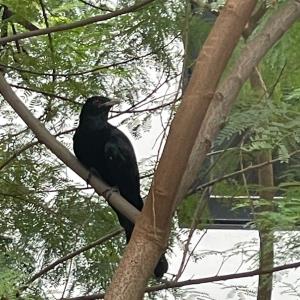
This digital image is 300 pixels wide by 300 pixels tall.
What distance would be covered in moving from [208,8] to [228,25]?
0.39m

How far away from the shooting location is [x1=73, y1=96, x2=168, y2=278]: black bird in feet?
4.19

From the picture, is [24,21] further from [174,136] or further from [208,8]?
[174,136]

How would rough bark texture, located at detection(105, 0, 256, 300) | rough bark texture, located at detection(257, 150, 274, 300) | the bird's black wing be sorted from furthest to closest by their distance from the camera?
the bird's black wing
rough bark texture, located at detection(257, 150, 274, 300)
rough bark texture, located at detection(105, 0, 256, 300)

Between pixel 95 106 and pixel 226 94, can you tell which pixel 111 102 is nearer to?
pixel 95 106

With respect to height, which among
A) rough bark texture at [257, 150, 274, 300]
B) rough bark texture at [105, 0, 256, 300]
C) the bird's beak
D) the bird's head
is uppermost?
the bird's beak

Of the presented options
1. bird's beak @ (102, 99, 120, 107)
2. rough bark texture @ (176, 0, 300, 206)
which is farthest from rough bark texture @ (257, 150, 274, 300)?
bird's beak @ (102, 99, 120, 107)

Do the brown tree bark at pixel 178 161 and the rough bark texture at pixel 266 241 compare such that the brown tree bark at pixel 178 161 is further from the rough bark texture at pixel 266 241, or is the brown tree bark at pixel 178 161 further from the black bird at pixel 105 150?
the black bird at pixel 105 150

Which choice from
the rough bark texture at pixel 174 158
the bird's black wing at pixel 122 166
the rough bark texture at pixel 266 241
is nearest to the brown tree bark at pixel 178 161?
the rough bark texture at pixel 174 158

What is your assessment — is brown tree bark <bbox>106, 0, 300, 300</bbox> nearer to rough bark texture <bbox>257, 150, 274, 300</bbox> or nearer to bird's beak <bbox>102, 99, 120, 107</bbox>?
rough bark texture <bbox>257, 150, 274, 300</bbox>

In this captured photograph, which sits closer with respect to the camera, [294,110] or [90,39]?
→ [294,110]

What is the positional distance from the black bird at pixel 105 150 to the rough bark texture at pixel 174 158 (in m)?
0.51

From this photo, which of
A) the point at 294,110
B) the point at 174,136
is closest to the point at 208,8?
the point at 294,110

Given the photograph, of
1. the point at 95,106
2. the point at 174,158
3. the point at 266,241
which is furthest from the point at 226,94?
the point at 95,106

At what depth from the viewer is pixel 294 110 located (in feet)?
3.29
